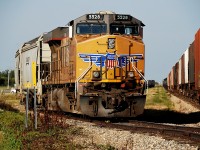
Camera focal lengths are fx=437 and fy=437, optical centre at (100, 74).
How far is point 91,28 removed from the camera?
1691 centimetres

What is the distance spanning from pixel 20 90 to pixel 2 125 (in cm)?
1312

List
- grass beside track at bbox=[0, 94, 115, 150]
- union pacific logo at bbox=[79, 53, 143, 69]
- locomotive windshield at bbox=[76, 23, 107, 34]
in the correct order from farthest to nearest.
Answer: locomotive windshield at bbox=[76, 23, 107, 34], union pacific logo at bbox=[79, 53, 143, 69], grass beside track at bbox=[0, 94, 115, 150]

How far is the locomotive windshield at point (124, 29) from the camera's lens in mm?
16913

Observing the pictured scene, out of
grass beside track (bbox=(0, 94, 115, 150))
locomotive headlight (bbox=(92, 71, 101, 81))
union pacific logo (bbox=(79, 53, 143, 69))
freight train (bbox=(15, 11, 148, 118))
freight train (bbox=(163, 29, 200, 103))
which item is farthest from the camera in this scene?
freight train (bbox=(163, 29, 200, 103))

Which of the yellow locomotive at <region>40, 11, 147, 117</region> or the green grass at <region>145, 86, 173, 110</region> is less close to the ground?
the yellow locomotive at <region>40, 11, 147, 117</region>

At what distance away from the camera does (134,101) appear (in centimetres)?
1628

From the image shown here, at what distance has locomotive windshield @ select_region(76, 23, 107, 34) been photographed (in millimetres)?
16859

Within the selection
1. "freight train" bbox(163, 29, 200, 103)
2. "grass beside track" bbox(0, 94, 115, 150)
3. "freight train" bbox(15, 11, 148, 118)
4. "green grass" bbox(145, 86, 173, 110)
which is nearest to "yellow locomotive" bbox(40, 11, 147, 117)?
"freight train" bbox(15, 11, 148, 118)

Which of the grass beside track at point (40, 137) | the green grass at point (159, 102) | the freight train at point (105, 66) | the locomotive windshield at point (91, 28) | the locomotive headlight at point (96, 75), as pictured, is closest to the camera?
the grass beside track at point (40, 137)

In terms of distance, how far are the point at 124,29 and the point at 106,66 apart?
1.73m

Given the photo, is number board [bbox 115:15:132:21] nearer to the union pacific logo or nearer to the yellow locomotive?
the yellow locomotive

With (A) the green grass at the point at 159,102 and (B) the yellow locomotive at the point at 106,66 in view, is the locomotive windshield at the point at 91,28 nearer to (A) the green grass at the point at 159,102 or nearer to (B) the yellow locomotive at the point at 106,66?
(B) the yellow locomotive at the point at 106,66

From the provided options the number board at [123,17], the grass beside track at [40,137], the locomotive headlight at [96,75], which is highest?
the number board at [123,17]

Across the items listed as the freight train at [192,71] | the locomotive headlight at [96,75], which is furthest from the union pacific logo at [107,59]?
the freight train at [192,71]
